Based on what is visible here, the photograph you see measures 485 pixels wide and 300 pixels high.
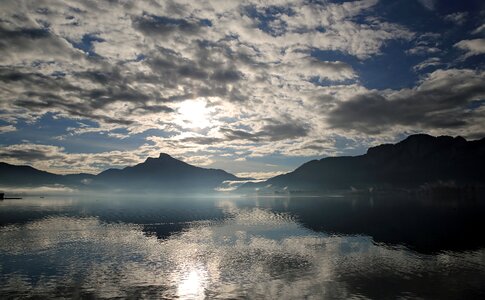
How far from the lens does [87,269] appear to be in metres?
61.3

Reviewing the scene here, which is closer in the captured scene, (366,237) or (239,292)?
(239,292)

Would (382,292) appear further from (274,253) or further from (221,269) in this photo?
(274,253)

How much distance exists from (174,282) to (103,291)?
10.5 m

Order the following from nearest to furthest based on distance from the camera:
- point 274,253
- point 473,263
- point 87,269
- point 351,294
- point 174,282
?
point 351,294, point 174,282, point 87,269, point 473,263, point 274,253

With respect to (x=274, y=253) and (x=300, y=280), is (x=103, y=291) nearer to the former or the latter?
(x=300, y=280)

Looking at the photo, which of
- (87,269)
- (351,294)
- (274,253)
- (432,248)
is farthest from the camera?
(432,248)

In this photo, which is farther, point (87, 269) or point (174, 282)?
point (87, 269)

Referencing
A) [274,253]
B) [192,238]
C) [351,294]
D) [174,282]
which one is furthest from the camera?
[192,238]

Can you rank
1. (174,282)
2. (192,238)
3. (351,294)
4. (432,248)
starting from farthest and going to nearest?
(192,238) < (432,248) < (174,282) < (351,294)

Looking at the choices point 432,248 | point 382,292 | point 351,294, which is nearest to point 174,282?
point 351,294

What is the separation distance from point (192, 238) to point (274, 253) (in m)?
33.9

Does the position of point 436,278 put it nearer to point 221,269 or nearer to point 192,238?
point 221,269

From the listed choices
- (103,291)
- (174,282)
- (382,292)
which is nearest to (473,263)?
(382,292)

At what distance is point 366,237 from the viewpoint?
340 ft
